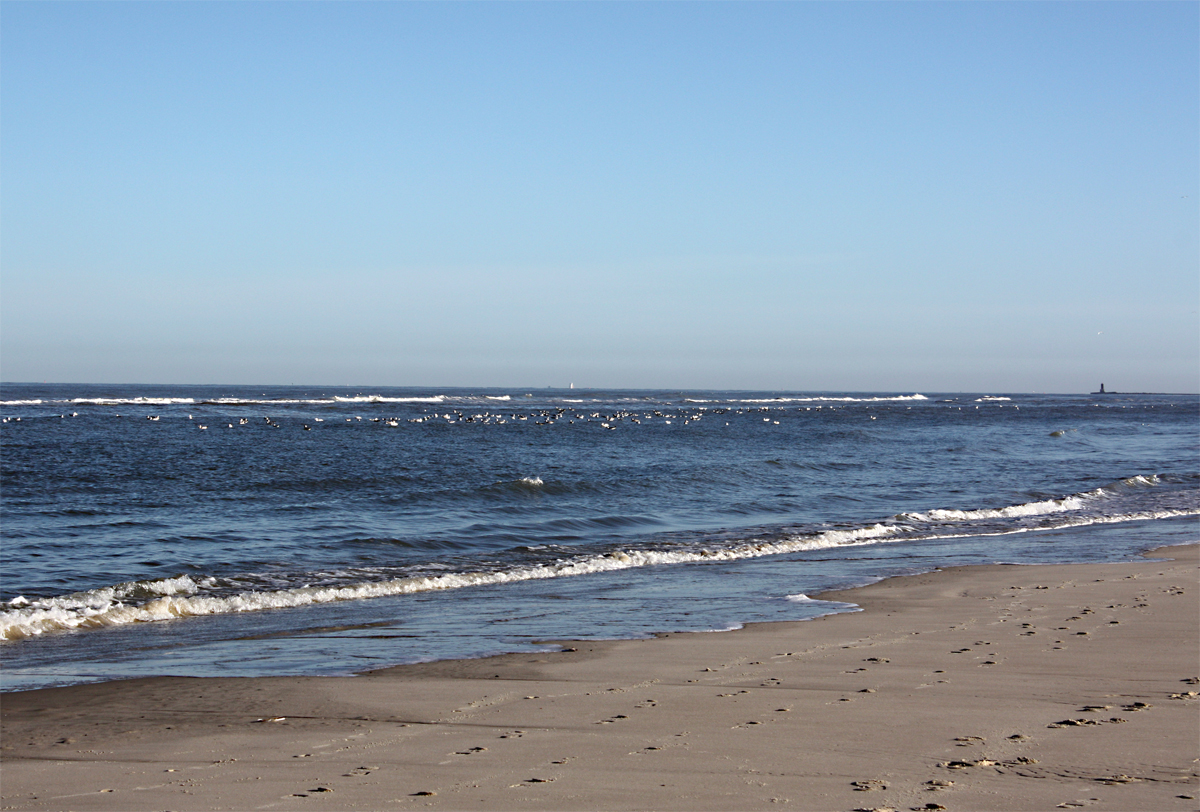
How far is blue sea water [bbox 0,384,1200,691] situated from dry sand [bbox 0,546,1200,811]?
1.31 meters

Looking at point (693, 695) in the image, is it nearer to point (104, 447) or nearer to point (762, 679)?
point (762, 679)

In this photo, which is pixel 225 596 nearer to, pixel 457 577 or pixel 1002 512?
pixel 457 577

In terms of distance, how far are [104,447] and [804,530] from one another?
30381 millimetres

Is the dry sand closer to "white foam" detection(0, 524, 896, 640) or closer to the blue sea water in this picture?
the blue sea water

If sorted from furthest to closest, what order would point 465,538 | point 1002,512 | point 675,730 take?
point 1002,512, point 465,538, point 675,730

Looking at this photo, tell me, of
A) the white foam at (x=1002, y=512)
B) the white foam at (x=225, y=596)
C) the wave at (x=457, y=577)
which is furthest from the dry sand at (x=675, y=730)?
the white foam at (x=1002, y=512)

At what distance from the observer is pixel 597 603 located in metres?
11.8

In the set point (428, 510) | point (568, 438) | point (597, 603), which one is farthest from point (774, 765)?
point (568, 438)

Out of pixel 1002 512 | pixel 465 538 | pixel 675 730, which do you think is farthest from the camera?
pixel 1002 512

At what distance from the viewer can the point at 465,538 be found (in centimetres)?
1761

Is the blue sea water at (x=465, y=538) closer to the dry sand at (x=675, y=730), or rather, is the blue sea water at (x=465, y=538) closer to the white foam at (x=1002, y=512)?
the white foam at (x=1002, y=512)

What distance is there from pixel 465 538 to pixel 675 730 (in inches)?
471

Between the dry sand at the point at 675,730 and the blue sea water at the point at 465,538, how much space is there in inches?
51.7

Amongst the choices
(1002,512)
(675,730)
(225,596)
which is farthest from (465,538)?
(1002,512)
